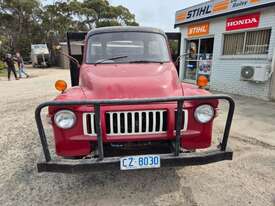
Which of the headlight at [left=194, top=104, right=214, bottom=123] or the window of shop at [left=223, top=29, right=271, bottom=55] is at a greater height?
the window of shop at [left=223, top=29, right=271, bottom=55]

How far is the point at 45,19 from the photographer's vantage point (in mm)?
37219

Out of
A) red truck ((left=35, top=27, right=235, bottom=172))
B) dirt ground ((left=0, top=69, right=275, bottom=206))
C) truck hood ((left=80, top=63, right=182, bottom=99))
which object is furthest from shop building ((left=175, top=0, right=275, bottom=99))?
red truck ((left=35, top=27, right=235, bottom=172))

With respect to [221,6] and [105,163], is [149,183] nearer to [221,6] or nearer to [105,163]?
[105,163]

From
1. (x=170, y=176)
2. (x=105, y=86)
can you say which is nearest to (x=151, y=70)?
(x=105, y=86)

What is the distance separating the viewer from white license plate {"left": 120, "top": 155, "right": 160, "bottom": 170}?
262cm

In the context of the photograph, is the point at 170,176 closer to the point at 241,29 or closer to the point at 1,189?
the point at 1,189

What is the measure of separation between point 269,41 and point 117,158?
26.7ft

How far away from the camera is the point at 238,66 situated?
9.84 meters

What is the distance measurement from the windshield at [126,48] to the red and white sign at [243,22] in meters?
6.41

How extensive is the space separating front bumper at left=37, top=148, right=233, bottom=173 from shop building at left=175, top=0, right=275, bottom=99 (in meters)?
4.90

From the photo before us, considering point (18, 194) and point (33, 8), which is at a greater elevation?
point (33, 8)

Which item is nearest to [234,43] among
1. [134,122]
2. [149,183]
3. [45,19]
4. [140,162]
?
[149,183]

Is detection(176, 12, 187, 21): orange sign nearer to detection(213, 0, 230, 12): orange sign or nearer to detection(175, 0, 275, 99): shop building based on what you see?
Answer: detection(175, 0, 275, 99): shop building

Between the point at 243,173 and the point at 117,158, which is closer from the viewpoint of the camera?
the point at 117,158
